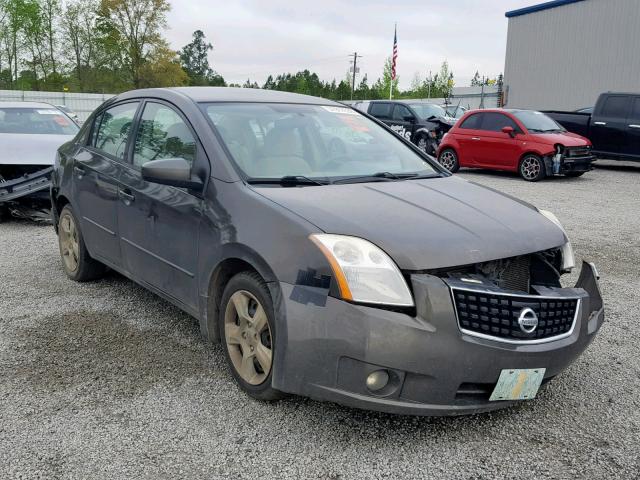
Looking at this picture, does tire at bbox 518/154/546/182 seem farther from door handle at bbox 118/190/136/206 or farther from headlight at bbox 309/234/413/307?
headlight at bbox 309/234/413/307

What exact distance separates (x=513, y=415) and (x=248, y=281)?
1444 mm

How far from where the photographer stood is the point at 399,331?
8.29ft

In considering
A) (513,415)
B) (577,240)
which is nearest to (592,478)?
(513,415)

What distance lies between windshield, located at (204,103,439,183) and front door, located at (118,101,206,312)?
0.25m

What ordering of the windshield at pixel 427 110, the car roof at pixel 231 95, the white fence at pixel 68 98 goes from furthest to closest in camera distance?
the white fence at pixel 68 98
the windshield at pixel 427 110
the car roof at pixel 231 95

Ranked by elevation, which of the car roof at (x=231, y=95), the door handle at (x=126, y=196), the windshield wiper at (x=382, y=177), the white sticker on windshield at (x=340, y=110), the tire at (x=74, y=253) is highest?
the car roof at (x=231, y=95)

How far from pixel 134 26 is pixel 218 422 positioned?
199 feet

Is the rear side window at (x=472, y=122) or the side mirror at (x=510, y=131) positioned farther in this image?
the rear side window at (x=472, y=122)

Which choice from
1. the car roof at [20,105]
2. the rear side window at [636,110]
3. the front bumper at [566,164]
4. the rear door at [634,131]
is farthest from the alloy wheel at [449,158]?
the car roof at [20,105]

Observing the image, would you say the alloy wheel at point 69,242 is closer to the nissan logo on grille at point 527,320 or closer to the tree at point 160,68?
the nissan logo on grille at point 527,320

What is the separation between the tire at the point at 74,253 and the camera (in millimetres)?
5000

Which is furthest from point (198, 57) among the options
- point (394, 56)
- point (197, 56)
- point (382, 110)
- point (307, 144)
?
point (307, 144)

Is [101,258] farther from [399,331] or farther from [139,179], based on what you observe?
[399,331]

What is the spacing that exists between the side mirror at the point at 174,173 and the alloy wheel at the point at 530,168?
1082cm
